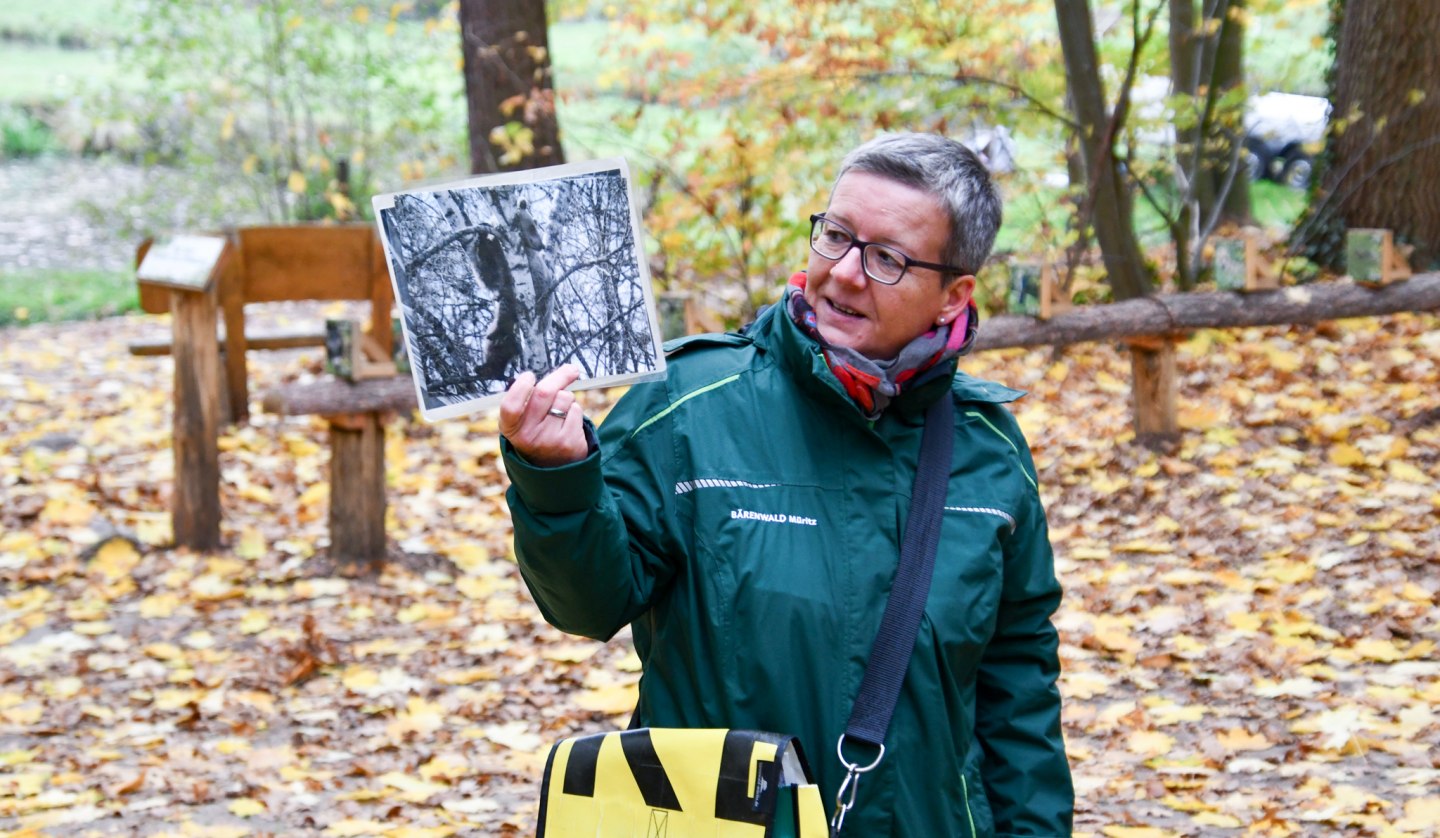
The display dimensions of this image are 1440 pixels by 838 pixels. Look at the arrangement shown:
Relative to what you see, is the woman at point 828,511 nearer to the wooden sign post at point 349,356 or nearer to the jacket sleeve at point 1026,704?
the jacket sleeve at point 1026,704

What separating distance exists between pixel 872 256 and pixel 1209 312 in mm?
5850

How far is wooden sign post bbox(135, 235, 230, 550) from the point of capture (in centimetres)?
697

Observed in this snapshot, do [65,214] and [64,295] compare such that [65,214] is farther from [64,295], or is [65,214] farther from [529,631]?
[529,631]

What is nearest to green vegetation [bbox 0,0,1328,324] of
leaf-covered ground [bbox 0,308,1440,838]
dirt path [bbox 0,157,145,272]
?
dirt path [bbox 0,157,145,272]

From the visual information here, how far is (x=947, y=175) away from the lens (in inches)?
85.1

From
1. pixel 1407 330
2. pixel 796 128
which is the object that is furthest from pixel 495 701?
pixel 1407 330

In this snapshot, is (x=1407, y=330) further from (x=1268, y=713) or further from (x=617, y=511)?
(x=617, y=511)

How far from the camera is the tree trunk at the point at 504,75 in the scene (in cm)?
932

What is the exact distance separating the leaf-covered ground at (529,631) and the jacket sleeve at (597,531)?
8.12 ft

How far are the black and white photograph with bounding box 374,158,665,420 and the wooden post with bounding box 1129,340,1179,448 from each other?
5889 millimetres

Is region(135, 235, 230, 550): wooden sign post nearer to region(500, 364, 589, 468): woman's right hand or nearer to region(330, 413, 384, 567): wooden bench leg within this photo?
region(330, 413, 384, 567): wooden bench leg

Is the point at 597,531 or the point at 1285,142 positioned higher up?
the point at 1285,142

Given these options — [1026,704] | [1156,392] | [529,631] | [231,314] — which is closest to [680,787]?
[1026,704]

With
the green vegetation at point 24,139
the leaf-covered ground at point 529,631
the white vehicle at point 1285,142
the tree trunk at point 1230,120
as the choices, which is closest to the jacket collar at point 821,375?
the leaf-covered ground at point 529,631
